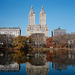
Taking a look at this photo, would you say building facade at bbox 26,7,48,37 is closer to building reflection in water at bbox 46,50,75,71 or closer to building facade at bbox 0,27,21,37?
building facade at bbox 0,27,21,37

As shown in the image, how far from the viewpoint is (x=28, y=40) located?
143 ft

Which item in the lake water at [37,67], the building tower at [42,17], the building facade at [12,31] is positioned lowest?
the lake water at [37,67]

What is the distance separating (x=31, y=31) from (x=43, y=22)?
1340cm

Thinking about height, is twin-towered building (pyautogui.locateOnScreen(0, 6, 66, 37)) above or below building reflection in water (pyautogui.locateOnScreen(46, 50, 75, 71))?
above

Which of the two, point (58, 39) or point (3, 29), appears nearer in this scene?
point (58, 39)

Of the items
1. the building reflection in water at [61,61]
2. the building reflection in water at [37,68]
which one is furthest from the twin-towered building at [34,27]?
the building reflection in water at [37,68]

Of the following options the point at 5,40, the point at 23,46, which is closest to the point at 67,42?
the point at 23,46

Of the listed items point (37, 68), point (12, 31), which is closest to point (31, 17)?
point (12, 31)

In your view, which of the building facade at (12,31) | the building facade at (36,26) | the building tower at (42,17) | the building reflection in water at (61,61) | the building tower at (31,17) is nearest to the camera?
the building reflection in water at (61,61)

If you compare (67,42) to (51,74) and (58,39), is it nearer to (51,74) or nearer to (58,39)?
(58,39)

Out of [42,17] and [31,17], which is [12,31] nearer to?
[31,17]

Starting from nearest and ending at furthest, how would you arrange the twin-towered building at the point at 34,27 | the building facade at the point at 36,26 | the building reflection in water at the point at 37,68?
the building reflection in water at the point at 37,68, the twin-towered building at the point at 34,27, the building facade at the point at 36,26

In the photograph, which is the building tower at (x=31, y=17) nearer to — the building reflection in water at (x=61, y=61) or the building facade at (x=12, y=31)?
the building facade at (x=12, y=31)

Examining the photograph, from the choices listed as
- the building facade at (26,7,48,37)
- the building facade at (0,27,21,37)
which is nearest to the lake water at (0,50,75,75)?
the building facade at (0,27,21,37)
